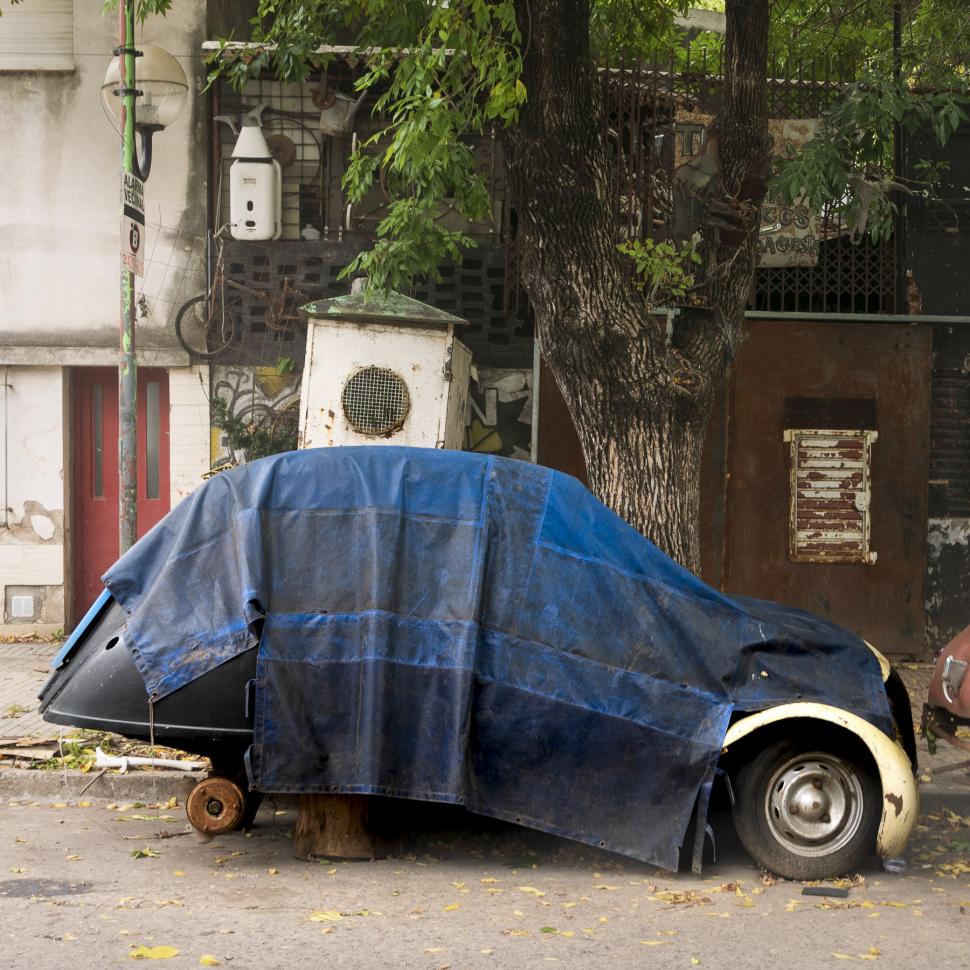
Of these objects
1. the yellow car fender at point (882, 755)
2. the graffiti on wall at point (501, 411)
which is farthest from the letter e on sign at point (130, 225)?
the yellow car fender at point (882, 755)

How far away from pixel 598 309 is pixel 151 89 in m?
3.99

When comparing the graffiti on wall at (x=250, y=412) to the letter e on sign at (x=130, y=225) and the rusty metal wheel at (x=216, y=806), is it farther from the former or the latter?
the rusty metal wheel at (x=216, y=806)

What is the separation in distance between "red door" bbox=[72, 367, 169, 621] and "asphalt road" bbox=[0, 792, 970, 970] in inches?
232

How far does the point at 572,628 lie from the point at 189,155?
7890mm

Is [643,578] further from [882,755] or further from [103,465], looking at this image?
[103,465]

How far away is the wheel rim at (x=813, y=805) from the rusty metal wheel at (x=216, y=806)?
242 centimetres

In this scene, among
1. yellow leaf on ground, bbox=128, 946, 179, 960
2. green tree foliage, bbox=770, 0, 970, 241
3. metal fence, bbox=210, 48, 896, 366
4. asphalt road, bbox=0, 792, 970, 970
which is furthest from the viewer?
metal fence, bbox=210, 48, 896, 366

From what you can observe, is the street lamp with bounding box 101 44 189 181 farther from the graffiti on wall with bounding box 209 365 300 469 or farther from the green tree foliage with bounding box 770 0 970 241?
the green tree foliage with bounding box 770 0 970 241

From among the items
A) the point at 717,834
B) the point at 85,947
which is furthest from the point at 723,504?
the point at 85,947

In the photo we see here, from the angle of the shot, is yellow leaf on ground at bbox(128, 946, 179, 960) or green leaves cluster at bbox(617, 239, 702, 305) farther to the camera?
green leaves cluster at bbox(617, 239, 702, 305)

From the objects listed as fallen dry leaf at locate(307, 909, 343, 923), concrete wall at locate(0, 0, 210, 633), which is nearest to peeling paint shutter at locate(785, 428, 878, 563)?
concrete wall at locate(0, 0, 210, 633)

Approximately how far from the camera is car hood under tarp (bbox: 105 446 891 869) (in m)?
5.62

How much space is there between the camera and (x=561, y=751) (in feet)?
18.7

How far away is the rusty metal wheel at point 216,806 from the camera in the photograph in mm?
6055
